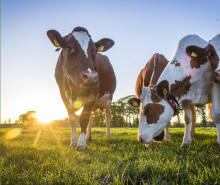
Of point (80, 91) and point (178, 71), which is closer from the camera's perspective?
point (178, 71)

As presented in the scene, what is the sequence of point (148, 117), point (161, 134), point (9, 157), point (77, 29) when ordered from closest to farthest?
1. point (9, 157)
2. point (148, 117)
3. point (161, 134)
4. point (77, 29)

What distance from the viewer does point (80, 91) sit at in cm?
505

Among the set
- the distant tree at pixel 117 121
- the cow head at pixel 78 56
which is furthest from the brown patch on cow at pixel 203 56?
the distant tree at pixel 117 121

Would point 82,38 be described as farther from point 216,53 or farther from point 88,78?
point 216,53

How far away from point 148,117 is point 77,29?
2771mm

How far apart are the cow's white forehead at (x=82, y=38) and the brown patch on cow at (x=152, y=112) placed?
6.02 ft

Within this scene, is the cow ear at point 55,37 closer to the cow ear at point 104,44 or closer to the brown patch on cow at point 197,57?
the cow ear at point 104,44

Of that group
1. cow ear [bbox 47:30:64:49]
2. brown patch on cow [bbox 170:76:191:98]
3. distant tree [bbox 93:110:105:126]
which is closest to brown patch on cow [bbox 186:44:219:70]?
brown patch on cow [bbox 170:76:191:98]

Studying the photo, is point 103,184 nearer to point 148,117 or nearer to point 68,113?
point 148,117

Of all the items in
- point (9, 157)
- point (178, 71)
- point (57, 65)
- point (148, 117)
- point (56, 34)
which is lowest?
point (9, 157)

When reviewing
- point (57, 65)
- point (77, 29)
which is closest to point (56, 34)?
point (77, 29)

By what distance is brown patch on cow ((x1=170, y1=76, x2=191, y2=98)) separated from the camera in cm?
438

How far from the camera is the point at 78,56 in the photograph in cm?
438

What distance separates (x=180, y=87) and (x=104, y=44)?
239cm
